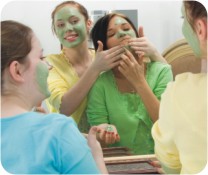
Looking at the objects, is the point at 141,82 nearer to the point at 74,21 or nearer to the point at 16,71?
the point at 74,21

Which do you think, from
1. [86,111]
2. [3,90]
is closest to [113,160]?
[86,111]

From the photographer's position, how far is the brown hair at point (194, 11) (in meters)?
0.44

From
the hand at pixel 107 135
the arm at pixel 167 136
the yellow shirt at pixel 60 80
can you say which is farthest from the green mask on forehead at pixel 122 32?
→ the arm at pixel 167 136

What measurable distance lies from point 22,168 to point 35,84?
0.14 m

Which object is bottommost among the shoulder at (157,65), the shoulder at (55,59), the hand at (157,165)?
the hand at (157,165)

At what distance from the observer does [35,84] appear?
0.53m

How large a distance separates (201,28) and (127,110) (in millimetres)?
363

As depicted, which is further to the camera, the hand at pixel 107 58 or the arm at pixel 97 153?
the hand at pixel 107 58

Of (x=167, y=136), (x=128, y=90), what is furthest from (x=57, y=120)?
(x=128, y=90)

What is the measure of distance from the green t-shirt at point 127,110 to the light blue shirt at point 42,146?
297 millimetres

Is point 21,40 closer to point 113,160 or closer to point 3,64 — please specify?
point 3,64

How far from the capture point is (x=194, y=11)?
1.49 ft

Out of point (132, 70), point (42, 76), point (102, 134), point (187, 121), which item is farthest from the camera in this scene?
point (132, 70)

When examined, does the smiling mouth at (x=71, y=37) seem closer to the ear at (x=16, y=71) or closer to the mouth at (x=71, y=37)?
the mouth at (x=71, y=37)
